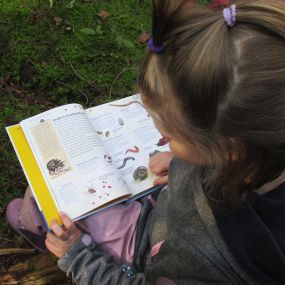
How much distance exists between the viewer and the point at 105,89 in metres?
2.34

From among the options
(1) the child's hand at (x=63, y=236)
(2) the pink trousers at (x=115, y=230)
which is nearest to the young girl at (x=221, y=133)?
(2) the pink trousers at (x=115, y=230)

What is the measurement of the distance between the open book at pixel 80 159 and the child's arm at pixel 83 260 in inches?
2.3

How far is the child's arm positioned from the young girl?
8 cm

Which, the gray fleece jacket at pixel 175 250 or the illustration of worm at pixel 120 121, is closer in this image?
the gray fleece jacket at pixel 175 250

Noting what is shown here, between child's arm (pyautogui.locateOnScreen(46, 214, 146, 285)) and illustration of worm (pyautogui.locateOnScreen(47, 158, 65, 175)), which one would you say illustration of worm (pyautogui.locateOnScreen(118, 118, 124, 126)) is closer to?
illustration of worm (pyautogui.locateOnScreen(47, 158, 65, 175))

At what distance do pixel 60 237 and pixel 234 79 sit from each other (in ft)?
2.87

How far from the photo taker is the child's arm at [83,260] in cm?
142

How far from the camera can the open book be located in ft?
5.04

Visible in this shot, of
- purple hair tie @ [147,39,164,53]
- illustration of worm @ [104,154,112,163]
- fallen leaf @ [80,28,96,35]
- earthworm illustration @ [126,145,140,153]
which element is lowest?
earthworm illustration @ [126,145,140,153]

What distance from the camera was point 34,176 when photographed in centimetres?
157

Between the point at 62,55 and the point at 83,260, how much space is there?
1.25 m

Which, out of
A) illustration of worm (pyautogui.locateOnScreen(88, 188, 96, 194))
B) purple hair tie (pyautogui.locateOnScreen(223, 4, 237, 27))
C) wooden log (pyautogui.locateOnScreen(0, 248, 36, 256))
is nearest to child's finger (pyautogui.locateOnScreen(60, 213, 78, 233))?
illustration of worm (pyautogui.locateOnScreen(88, 188, 96, 194))

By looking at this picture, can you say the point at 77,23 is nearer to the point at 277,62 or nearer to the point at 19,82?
the point at 19,82

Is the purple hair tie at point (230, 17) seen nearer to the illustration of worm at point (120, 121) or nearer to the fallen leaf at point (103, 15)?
the illustration of worm at point (120, 121)
